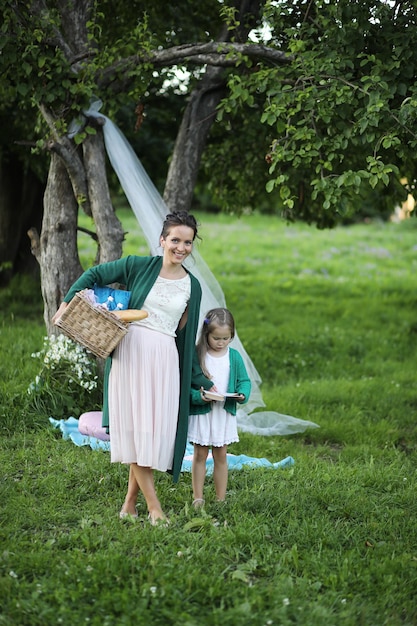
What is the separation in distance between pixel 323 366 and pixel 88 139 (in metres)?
4.39

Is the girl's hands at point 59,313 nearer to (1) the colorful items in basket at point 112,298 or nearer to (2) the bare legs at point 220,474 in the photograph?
(1) the colorful items in basket at point 112,298

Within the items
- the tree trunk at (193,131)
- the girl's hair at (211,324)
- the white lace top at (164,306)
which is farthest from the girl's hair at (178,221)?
the tree trunk at (193,131)

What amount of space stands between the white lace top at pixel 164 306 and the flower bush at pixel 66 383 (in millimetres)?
2509

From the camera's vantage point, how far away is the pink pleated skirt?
4855 millimetres

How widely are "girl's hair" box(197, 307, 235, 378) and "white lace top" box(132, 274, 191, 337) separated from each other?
0.27 meters

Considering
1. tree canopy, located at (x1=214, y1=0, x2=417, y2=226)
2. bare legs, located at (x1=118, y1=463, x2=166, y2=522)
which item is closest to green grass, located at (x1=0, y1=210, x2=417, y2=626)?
bare legs, located at (x1=118, y1=463, x2=166, y2=522)

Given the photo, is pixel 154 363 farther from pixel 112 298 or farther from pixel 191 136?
pixel 191 136

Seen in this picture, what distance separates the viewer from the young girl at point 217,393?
515 cm

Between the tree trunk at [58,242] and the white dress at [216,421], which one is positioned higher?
the tree trunk at [58,242]

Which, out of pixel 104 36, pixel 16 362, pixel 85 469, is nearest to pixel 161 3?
pixel 104 36

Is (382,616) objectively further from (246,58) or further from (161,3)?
(161,3)

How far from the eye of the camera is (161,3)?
9.56 meters

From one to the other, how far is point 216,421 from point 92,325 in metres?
1.10

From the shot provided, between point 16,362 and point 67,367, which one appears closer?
point 67,367
